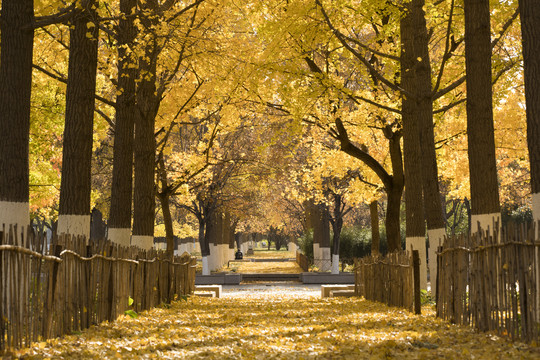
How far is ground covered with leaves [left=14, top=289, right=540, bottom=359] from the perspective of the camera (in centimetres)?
778

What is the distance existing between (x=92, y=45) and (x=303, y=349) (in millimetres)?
6941

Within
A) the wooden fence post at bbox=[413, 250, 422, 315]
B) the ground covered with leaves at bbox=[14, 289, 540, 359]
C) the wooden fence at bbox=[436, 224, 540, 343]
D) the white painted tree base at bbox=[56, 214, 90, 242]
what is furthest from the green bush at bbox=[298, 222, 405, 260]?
the white painted tree base at bbox=[56, 214, 90, 242]

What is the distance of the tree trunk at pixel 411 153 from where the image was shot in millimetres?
16594

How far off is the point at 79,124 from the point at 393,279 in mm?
7601

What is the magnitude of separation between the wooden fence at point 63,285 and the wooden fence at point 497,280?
17.9 ft

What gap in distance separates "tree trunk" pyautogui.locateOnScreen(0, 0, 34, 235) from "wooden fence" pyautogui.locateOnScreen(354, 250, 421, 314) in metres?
7.36

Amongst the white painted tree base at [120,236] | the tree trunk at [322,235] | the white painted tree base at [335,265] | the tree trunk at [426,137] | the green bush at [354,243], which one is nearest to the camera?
the tree trunk at [426,137]

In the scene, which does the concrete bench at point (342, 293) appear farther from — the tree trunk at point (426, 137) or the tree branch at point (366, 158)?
the tree trunk at point (426, 137)

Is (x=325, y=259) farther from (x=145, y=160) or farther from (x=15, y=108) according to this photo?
(x=15, y=108)

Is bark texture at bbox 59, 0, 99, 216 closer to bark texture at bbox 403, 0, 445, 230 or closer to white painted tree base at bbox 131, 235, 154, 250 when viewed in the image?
white painted tree base at bbox 131, 235, 154, 250

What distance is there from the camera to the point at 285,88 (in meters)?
18.4

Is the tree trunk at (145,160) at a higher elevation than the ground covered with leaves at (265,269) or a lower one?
higher

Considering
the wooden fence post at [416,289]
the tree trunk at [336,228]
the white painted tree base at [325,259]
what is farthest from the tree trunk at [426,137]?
the tree trunk at [336,228]

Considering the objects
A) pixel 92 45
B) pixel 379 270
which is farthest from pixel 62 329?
pixel 379 270
